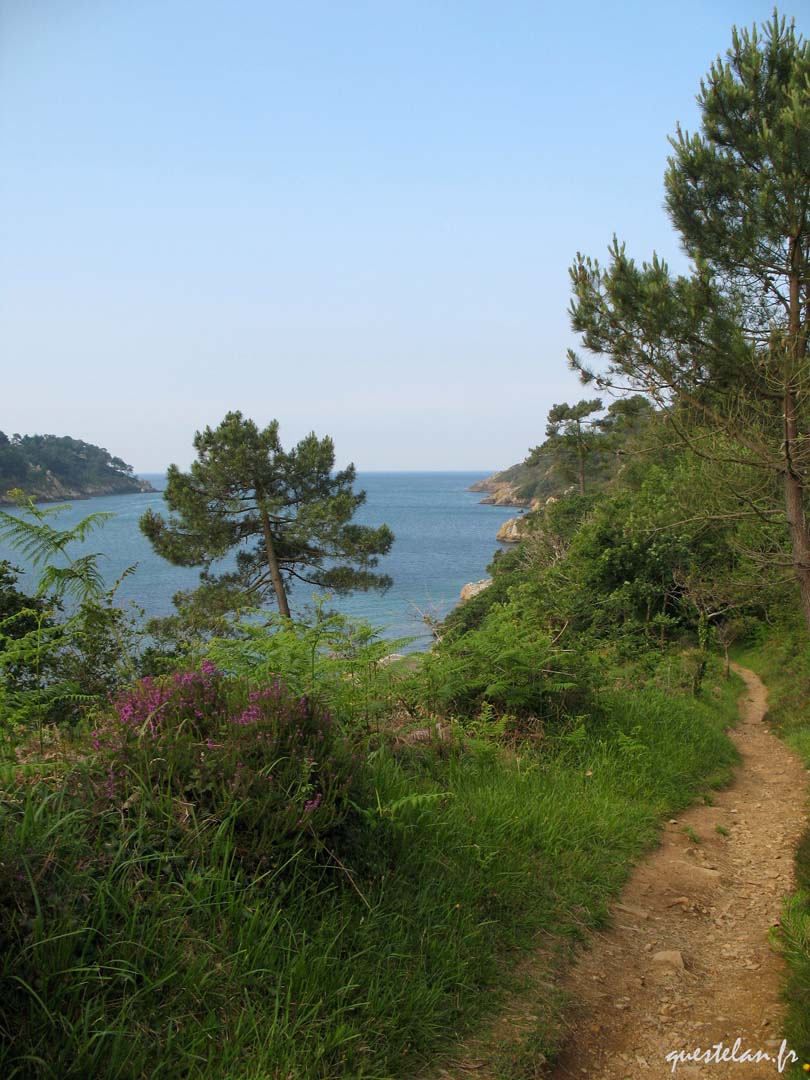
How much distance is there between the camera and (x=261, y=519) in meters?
29.0

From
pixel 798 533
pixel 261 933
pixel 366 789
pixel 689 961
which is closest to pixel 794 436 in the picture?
pixel 798 533

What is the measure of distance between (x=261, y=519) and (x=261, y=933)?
88.0ft

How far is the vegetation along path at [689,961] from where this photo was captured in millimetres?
3143

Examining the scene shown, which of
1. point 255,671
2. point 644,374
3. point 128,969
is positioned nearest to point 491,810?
point 255,671

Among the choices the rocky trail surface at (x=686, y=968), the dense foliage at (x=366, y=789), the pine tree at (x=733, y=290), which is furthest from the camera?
the pine tree at (x=733, y=290)

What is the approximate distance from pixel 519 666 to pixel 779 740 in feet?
23.2

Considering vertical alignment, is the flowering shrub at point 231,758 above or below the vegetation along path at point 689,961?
above

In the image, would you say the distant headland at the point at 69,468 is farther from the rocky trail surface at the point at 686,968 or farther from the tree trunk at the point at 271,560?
the rocky trail surface at the point at 686,968

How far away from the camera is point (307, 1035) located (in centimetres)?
254

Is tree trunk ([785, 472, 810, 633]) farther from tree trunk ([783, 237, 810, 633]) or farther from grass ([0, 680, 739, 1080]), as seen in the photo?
grass ([0, 680, 739, 1080])

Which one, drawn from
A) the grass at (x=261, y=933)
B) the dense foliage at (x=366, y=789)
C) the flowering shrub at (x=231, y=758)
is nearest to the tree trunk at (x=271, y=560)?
the dense foliage at (x=366, y=789)

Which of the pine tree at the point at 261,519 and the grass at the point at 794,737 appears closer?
the grass at the point at 794,737

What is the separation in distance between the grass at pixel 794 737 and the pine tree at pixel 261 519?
1534 centimetres

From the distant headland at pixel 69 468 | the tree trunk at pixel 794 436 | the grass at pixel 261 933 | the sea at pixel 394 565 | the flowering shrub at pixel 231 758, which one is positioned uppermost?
the distant headland at pixel 69 468
